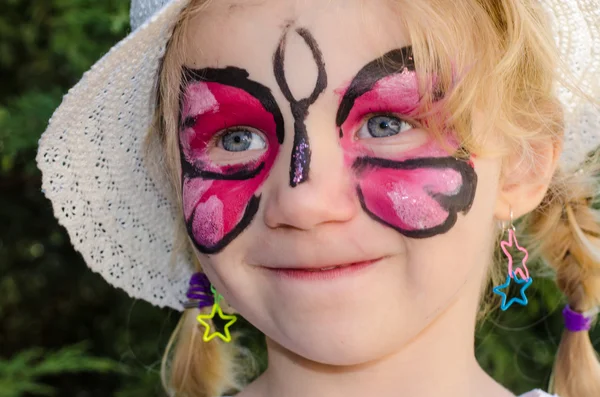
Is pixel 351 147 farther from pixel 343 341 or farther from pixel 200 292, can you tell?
pixel 200 292

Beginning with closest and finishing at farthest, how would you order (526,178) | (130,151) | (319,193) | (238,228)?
(319,193), (238,228), (526,178), (130,151)

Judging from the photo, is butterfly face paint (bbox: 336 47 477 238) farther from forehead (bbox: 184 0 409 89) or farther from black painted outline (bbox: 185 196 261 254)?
black painted outline (bbox: 185 196 261 254)

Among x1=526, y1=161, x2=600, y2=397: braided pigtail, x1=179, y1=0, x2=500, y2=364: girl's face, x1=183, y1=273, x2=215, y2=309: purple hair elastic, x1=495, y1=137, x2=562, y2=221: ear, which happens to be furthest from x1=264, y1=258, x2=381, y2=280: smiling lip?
x1=526, y1=161, x2=600, y2=397: braided pigtail

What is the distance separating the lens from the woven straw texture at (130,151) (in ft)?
5.33

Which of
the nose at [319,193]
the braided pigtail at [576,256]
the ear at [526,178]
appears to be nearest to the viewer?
the nose at [319,193]

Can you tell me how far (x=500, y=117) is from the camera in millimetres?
1509

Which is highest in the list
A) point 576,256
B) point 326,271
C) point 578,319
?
point 326,271

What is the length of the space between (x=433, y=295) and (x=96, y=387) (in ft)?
7.27

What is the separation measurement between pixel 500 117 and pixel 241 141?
1.63ft

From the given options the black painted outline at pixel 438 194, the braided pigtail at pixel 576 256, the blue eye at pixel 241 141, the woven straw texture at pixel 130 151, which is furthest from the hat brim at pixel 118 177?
the braided pigtail at pixel 576 256

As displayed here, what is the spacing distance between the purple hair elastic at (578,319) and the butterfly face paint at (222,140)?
90 cm

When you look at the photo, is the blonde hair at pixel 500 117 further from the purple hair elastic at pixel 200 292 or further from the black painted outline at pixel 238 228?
the black painted outline at pixel 238 228

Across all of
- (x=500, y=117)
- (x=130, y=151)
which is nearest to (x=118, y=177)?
(x=130, y=151)

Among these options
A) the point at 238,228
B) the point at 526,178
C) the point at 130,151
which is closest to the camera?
the point at 238,228
